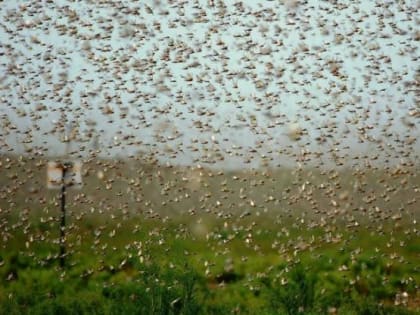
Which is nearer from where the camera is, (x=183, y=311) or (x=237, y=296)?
(x=183, y=311)

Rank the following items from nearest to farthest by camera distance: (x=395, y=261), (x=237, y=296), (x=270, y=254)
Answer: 1. (x=237, y=296)
2. (x=395, y=261)
3. (x=270, y=254)

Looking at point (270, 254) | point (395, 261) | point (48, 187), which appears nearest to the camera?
point (48, 187)

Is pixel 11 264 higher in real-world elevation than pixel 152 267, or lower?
lower

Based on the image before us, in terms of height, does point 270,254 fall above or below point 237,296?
below

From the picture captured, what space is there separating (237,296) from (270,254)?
12.4ft

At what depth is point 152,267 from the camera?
9.62 m

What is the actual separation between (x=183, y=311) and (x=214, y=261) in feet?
19.9

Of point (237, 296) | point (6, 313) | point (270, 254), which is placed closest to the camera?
point (6, 313)

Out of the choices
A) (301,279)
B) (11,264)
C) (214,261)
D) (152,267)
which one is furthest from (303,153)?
(11,264)

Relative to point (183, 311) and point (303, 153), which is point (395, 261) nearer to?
point (303, 153)

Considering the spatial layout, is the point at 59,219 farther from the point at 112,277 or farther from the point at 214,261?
the point at 214,261

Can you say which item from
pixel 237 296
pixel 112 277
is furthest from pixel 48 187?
pixel 237 296

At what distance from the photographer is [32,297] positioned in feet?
36.9

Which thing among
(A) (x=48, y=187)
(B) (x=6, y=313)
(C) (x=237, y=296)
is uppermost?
(B) (x=6, y=313)
